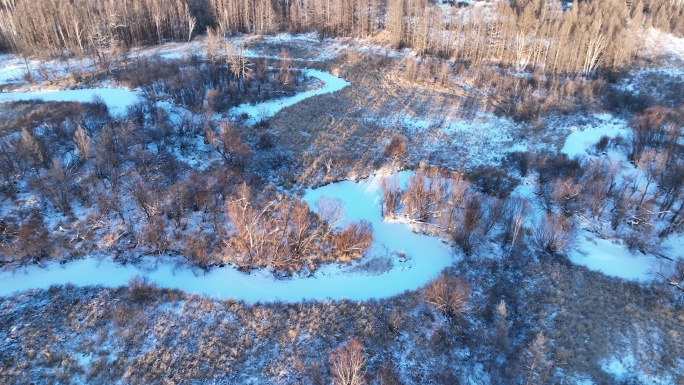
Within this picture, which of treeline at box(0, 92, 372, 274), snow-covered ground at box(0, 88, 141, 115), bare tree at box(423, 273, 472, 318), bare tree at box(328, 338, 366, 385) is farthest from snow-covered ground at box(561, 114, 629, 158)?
snow-covered ground at box(0, 88, 141, 115)

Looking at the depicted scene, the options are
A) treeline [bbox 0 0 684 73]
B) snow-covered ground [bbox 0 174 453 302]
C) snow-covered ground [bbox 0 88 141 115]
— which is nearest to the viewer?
snow-covered ground [bbox 0 174 453 302]

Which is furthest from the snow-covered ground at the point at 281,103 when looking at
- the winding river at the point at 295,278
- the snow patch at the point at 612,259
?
the snow patch at the point at 612,259

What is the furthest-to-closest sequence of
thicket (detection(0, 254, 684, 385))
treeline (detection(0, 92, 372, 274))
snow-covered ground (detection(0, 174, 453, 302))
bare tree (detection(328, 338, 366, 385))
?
treeline (detection(0, 92, 372, 274))
snow-covered ground (detection(0, 174, 453, 302))
thicket (detection(0, 254, 684, 385))
bare tree (detection(328, 338, 366, 385))

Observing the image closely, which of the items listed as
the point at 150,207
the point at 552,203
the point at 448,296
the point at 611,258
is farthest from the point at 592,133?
the point at 150,207

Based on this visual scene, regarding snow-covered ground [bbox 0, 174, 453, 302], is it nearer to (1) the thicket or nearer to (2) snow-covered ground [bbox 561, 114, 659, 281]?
(1) the thicket

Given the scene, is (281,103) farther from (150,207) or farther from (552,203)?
(552,203)

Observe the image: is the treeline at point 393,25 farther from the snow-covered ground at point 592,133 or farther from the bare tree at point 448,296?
the bare tree at point 448,296
